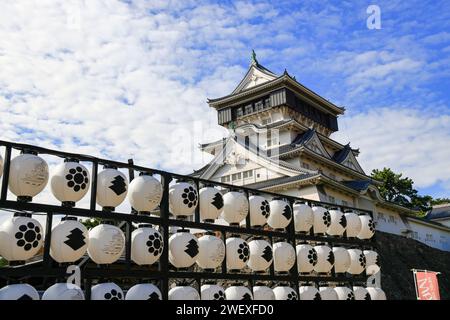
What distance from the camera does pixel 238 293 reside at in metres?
7.62

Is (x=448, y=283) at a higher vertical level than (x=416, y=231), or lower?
lower

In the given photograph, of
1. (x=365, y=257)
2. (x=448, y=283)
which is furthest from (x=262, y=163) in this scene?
(x=365, y=257)

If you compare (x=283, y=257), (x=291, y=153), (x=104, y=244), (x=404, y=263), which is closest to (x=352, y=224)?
(x=283, y=257)

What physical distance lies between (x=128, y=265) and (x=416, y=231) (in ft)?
114

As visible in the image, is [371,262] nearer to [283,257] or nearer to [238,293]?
[283,257]

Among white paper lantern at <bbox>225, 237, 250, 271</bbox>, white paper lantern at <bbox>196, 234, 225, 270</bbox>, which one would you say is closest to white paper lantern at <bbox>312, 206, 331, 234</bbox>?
white paper lantern at <bbox>225, 237, 250, 271</bbox>

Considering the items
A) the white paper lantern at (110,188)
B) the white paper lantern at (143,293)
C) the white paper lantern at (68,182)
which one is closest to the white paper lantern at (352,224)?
the white paper lantern at (143,293)

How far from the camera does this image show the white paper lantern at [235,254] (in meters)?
7.95

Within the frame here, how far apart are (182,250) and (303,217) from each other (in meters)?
3.11

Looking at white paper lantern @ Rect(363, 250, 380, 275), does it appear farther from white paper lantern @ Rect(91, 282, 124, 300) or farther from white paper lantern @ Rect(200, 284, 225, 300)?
white paper lantern @ Rect(91, 282, 124, 300)
